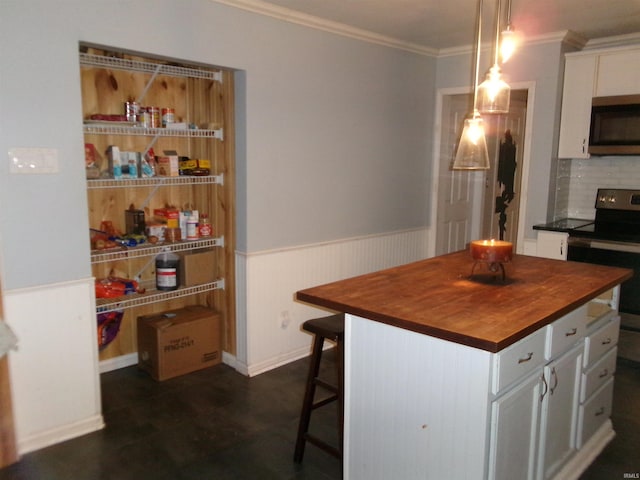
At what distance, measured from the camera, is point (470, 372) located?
5.72 ft

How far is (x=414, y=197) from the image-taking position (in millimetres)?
4660

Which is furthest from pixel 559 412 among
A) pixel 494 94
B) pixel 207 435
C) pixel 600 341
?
pixel 207 435

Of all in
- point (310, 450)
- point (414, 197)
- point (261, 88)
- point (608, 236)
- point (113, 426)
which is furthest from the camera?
point (414, 197)

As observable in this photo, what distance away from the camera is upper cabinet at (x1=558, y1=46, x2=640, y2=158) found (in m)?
3.80

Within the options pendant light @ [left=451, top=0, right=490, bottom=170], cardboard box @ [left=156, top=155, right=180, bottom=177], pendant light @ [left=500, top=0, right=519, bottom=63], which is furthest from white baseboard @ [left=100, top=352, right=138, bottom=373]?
pendant light @ [left=500, top=0, right=519, bottom=63]

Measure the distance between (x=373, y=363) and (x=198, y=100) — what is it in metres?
2.36

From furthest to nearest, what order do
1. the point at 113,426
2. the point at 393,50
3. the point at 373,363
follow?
the point at 393,50 → the point at 113,426 → the point at 373,363

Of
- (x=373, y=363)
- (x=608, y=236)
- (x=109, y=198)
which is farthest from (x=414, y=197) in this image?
(x=373, y=363)

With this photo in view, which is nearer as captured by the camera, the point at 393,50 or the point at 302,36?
the point at 302,36

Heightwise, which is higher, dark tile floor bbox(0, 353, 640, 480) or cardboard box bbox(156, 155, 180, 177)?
cardboard box bbox(156, 155, 180, 177)

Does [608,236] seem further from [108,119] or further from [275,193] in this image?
[108,119]

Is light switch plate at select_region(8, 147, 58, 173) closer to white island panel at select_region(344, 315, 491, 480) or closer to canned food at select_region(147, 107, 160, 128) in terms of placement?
canned food at select_region(147, 107, 160, 128)

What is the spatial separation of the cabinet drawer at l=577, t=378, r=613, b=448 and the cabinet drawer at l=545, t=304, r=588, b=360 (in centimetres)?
42

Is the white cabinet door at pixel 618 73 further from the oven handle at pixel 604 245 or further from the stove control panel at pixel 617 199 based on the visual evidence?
the oven handle at pixel 604 245
